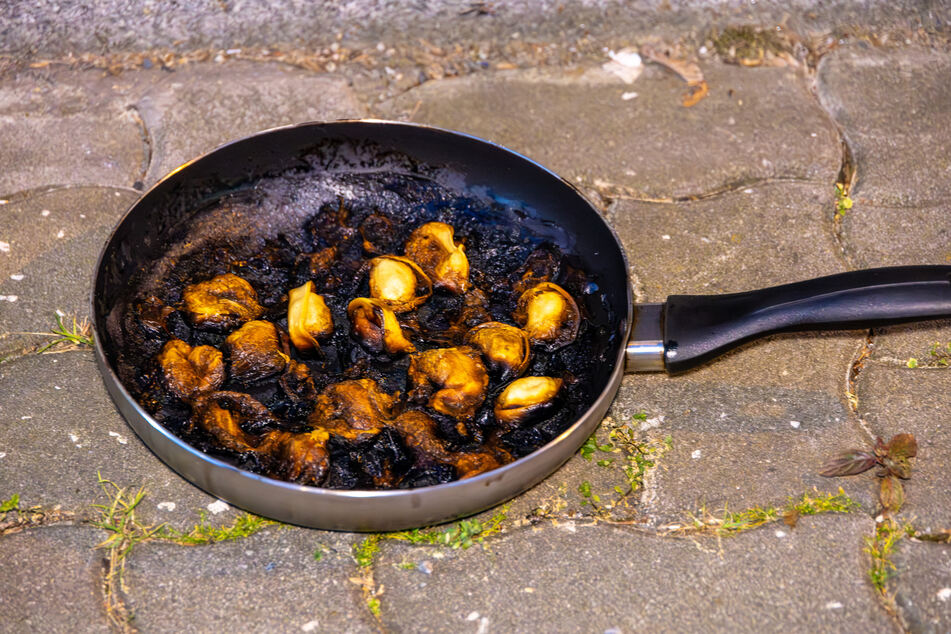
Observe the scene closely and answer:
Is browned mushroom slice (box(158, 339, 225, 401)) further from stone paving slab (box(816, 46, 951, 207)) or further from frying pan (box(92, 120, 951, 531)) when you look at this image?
stone paving slab (box(816, 46, 951, 207))

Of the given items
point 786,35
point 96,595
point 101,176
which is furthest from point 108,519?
point 786,35

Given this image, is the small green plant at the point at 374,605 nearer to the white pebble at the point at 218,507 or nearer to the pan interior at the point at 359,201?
the white pebble at the point at 218,507

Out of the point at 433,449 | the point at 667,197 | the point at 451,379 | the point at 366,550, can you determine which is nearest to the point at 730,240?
the point at 667,197

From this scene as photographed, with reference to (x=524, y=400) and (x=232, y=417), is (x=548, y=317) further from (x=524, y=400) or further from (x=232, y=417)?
(x=232, y=417)

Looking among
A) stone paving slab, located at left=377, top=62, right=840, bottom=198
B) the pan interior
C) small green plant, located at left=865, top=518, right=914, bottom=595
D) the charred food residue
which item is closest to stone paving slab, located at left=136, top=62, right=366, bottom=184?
stone paving slab, located at left=377, top=62, right=840, bottom=198

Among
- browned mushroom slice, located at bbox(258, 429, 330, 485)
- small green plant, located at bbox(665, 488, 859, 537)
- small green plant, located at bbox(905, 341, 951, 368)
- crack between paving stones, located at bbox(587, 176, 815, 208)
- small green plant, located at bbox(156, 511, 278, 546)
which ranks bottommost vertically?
small green plant, located at bbox(156, 511, 278, 546)

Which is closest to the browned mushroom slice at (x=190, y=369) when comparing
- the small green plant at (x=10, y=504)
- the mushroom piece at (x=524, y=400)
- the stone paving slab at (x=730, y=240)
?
the small green plant at (x=10, y=504)

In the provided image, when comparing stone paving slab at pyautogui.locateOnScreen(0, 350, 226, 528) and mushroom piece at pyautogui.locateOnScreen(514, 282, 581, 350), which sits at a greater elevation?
mushroom piece at pyautogui.locateOnScreen(514, 282, 581, 350)
